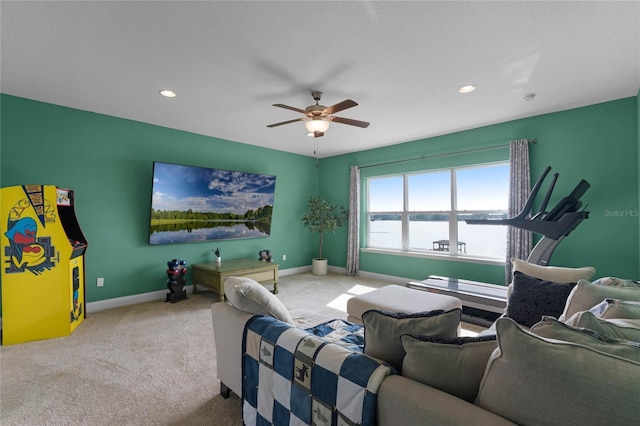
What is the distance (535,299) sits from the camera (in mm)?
2084

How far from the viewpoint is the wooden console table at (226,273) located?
13.2 feet

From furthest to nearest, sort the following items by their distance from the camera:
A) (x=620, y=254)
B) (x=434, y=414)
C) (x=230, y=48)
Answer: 1. (x=620, y=254)
2. (x=230, y=48)
3. (x=434, y=414)

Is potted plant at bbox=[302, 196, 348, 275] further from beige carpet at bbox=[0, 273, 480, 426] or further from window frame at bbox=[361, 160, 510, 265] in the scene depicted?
beige carpet at bbox=[0, 273, 480, 426]

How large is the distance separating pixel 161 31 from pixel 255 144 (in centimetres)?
325

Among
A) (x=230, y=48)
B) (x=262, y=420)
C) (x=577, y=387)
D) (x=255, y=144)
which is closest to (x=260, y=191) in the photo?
(x=255, y=144)

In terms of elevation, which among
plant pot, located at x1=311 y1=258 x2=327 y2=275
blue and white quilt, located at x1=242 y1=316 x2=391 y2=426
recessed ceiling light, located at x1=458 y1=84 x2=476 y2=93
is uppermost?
recessed ceiling light, located at x1=458 y1=84 x2=476 y2=93

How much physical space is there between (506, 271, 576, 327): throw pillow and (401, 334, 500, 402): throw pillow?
1.36 metres

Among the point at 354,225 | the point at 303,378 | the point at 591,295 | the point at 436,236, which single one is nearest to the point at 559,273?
the point at 591,295

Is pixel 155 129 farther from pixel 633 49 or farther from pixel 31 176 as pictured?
pixel 633 49

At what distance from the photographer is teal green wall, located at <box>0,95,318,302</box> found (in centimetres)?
327

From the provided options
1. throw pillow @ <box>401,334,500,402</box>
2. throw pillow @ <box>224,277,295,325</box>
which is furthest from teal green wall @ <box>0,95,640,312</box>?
throw pillow @ <box>401,334,500,402</box>

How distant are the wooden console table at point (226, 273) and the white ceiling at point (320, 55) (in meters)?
2.17

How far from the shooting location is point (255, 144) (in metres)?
5.32

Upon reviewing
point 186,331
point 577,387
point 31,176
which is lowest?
point 186,331
